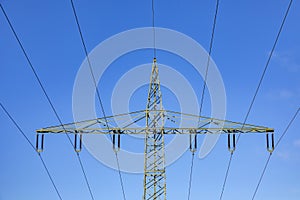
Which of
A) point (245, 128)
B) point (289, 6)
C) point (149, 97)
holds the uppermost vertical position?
point (149, 97)

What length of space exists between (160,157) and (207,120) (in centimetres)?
330

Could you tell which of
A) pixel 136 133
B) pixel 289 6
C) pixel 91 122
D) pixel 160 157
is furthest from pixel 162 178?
pixel 289 6

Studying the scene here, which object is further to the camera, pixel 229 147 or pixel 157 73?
pixel 157 73

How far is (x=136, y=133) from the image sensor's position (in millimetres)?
27781

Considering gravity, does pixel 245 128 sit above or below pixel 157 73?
below

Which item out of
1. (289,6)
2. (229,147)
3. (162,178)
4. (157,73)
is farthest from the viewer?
(157,73)

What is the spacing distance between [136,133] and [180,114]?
2877mm

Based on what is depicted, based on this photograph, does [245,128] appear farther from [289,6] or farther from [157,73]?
[289,6]

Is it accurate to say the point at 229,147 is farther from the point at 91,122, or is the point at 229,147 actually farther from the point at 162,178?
the point at 91,122

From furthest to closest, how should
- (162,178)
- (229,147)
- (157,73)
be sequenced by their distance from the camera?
(157,73)
(162,178)
(229,147)

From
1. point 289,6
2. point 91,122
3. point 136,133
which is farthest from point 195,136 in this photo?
point 289,6

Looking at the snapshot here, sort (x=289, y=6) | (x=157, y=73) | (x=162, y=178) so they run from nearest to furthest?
(x=289, y=6), (x=162, y=178), (x=157, y=73)

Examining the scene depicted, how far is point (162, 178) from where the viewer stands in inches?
1133

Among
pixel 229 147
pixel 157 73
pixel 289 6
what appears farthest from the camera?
pixel 157 73
